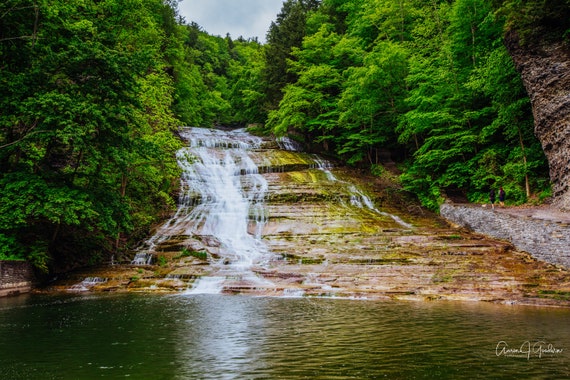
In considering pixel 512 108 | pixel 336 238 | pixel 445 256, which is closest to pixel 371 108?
pixel 512 108

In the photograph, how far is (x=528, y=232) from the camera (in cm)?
1216

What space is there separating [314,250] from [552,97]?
11520 millimetres

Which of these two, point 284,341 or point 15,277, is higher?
point 15,277

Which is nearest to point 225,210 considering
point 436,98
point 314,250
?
point 314,250

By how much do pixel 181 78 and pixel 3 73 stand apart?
2465cm

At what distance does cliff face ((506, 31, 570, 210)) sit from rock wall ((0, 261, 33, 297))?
19.0 metres

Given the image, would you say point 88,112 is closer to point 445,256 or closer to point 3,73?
point 3,73

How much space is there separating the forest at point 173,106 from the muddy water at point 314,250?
196 centimetres

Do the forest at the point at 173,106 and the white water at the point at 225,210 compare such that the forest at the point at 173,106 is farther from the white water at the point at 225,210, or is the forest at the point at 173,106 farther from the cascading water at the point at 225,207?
the cascading water at the point at 225,207

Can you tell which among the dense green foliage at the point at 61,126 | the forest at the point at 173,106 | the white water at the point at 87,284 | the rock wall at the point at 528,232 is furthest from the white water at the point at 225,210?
the rock wall at the point at 528,232

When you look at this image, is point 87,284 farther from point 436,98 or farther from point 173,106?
point 173,106

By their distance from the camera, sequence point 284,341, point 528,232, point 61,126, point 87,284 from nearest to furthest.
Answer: point 284,341 < point 61,126 < point 528,232 < point 87,284

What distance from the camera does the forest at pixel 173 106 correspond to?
456 inches

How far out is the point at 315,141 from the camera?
30516 millimetres
